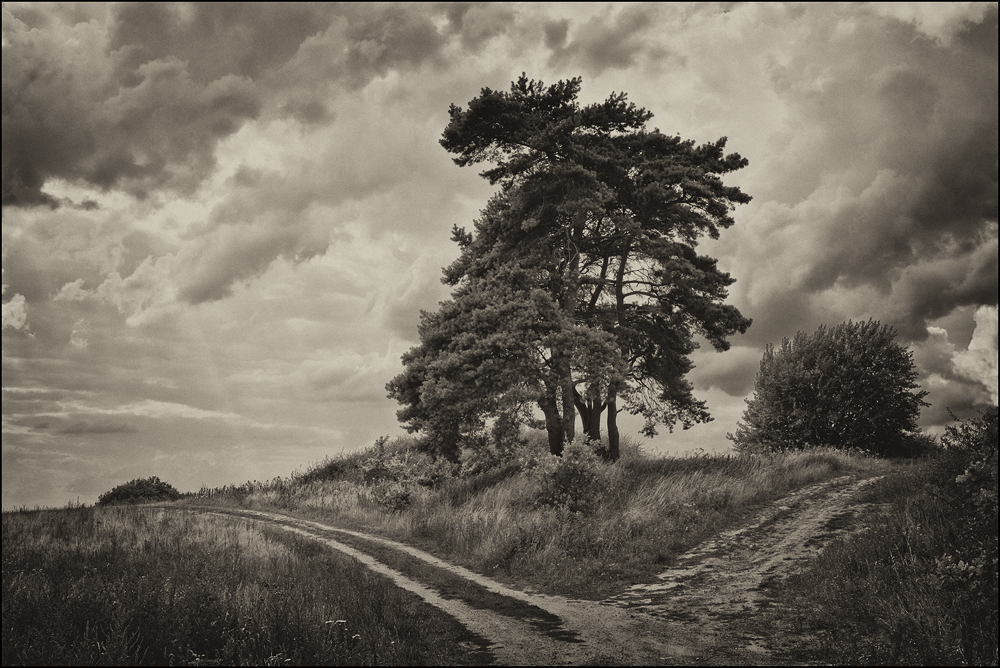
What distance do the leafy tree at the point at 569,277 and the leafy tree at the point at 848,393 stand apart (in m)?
8.56

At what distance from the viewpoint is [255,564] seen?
11195 millimetres

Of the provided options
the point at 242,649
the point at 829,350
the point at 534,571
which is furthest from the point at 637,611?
the point at 829,350

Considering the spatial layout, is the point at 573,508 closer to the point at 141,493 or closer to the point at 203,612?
the point at 203,612

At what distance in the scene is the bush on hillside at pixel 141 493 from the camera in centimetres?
3234

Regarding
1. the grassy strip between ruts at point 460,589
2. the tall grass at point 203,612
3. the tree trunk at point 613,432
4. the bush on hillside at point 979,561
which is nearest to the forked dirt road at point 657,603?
the grassy strip between ruts at point 460,589

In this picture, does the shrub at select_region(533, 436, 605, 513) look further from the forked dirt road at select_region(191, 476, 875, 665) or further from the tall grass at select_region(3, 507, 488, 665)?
the tall grass at select_region(3, 507, 488, 665)

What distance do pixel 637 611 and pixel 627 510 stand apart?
5.98m

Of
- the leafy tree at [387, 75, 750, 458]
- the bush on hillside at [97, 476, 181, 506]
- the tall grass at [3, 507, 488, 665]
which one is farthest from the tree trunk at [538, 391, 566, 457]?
the bush on hillside at [97, 476, 181, 506]

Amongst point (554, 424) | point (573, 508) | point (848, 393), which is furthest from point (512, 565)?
point (848, 393)

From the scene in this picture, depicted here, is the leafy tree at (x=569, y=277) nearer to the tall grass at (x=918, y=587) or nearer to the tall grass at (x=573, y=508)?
the tall grass at (x=573, y=508)

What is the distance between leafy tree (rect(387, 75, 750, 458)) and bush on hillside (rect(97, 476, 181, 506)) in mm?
19585

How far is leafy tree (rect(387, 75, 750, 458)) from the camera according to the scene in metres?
19.4

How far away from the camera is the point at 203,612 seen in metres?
7.20

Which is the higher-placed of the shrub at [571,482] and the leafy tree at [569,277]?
the leafy tree at [569,277]
